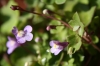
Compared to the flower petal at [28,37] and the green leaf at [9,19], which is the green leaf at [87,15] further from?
the green leaf at [9,19]

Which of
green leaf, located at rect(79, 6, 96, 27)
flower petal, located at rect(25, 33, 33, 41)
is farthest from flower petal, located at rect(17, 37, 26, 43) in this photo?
green leaf, located at rect(79, 6, 96, 27)

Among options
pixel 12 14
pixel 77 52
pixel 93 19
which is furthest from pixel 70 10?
pixel 12 14

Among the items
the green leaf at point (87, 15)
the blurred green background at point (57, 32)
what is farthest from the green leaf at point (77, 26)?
the green leaf at point (87, 15)

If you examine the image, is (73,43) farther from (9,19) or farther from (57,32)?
(9,19)

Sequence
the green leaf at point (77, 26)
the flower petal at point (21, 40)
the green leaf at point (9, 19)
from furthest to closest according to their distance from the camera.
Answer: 1. the green leaf at point (9, 19)
2. the flower petal at point (21, 40)
3. the green leaf at point (77, 26)

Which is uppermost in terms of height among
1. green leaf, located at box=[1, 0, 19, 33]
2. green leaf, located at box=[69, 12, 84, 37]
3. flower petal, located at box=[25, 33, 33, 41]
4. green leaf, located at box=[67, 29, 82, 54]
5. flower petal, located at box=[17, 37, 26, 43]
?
→ green leaf, located at box=[69, 12, 84, 37]

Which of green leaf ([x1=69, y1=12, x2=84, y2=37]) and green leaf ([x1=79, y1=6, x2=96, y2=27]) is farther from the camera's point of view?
green leaf ([x1=79, y1=6, x2=96, y2=27])

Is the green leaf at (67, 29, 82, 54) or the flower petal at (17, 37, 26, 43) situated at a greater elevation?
the green leaf at (67, 29, 82, 54)

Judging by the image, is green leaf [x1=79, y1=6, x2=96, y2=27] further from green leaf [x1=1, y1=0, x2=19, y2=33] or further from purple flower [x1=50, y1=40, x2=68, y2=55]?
green leaf [x1=1, y1=0, x2=19, y2=33]

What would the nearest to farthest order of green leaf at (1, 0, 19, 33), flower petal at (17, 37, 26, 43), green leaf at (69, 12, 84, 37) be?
green leaf at (69, 12, 84, 37)
flower petal at (17, 37, 26, 43)
green leaf at (1, 0, 19, 33)
